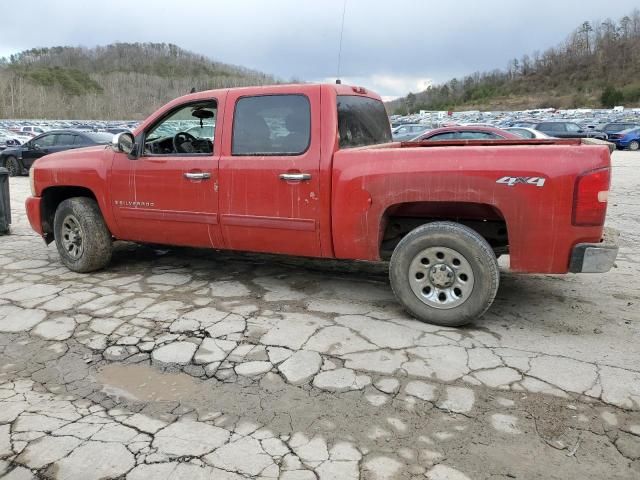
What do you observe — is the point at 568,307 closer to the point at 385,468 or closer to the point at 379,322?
the point at 379,322

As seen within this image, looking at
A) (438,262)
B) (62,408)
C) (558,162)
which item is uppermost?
(558,162)

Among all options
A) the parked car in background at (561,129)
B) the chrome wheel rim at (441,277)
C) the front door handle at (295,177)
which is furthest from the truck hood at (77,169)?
the parked car in background at (561,129)

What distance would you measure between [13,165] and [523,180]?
17018mm

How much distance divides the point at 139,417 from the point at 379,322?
1.94 m

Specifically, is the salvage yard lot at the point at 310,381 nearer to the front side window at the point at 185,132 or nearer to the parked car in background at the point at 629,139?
the front side window at the point at 185,132

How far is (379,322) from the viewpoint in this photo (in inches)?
168

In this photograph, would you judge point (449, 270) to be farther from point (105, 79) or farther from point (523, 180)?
point (105, 79)

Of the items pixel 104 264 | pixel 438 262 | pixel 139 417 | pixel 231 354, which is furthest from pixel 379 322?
pixel 104 264

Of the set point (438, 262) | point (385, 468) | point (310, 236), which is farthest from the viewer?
point (310, 236)

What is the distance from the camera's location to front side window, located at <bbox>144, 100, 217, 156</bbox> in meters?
5.17

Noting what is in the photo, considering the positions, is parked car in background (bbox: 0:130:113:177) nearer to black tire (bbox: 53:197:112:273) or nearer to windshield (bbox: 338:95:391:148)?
black tire (bbox: 53:197:112:273)

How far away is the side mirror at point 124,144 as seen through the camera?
520cm

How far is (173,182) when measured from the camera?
5074 mm

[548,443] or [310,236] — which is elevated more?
[310,236]
